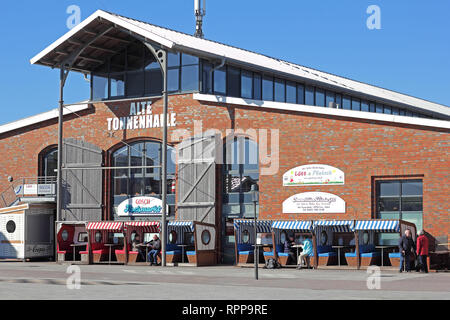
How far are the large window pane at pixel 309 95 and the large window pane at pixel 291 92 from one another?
1.07 m

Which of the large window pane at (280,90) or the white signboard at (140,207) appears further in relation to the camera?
the large window pane at (280,90)

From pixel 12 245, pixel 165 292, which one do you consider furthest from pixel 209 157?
pixel 165 292

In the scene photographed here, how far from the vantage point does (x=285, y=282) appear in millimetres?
22500

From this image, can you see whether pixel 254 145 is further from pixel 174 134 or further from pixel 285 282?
pixel 285 282

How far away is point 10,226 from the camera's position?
37.6 m

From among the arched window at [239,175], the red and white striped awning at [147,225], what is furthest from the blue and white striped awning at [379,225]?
the red and white striped awning at [147,225]

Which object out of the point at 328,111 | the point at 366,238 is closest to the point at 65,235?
the point at 328,111

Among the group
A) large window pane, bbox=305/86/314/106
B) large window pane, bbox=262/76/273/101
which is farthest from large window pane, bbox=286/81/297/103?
large window pane, bbox=262/76/273/101

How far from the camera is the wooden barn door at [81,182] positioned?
37.1m

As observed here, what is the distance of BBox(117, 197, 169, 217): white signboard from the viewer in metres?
35.4

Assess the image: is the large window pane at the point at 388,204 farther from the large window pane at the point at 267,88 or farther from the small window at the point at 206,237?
the large window pane at the point at 267,88

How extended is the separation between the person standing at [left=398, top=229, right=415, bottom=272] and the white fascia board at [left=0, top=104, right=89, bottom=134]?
18170 millimetres

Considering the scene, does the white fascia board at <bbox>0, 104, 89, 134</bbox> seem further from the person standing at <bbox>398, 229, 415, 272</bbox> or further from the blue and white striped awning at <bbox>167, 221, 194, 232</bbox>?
the person standing at <bbox>398, 229, 415, 272</bbox>
